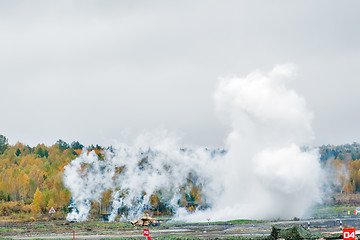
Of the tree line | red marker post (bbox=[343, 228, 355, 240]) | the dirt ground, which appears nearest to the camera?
red marker post (bbox=[343, 228, 355, 240])

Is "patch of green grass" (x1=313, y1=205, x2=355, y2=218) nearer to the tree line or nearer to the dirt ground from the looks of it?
the dirt ground

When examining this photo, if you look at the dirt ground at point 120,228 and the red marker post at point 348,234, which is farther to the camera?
the dirt ground at point 120,228

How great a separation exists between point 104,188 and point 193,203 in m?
18.6

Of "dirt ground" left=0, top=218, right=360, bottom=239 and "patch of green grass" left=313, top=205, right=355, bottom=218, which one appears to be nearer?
"dirt ground" left=0, top=218, right=360, bottom=239

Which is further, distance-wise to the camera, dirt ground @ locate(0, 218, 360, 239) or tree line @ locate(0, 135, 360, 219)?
tree line @ locate(0, 135, 360, 219)

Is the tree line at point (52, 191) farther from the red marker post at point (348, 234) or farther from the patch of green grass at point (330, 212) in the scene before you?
the red marker post at point (348, 234)

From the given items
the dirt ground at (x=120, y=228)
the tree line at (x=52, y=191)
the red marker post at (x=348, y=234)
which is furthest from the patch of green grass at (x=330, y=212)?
the red marker post at (x=348, y=234)

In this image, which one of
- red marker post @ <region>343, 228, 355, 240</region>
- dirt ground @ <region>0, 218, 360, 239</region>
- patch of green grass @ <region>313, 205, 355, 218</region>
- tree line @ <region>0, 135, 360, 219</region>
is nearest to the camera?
red marker post @ <region>343, 228, 355, 240</region>

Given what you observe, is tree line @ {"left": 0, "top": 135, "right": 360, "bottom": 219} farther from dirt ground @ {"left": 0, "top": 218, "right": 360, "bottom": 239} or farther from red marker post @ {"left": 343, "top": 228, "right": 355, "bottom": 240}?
red marker post @ {"left": 343, "top": 228, "right": 355, "bottom": 240}

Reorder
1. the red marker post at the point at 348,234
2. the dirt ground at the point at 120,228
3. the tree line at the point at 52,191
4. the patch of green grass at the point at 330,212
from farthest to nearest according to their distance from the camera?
the tree line at the point at 52,191 → the patch of green grass at the point at 330,212 → the dirt ground at the point at 120,228 → the red marker post at the point at 348,234

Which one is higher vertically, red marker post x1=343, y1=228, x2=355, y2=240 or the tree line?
the tree line

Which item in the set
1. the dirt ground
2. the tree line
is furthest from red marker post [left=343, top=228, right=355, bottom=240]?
the tree line

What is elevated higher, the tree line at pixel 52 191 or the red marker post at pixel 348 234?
the tree line at pixel 52 191

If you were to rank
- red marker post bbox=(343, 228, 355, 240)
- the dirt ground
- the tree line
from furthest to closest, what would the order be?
the tree line
the dirt ground
red marker post bbox=(343, 228, 355, 240)
